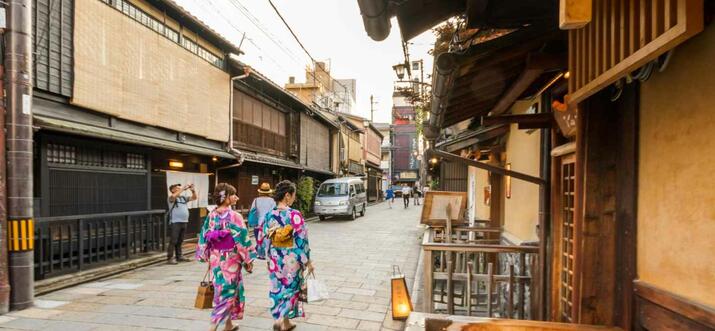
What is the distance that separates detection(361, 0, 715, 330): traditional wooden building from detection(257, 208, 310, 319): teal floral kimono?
1.71 meters

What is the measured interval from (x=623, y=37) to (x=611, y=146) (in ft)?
3.79

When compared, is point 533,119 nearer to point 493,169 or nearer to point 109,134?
point 493,169

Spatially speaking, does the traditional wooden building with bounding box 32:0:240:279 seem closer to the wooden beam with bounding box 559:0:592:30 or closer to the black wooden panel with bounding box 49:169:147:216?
the black wooden panel with bounding box 49:169:147:216

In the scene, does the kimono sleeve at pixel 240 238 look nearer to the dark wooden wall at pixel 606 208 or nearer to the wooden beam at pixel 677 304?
the dark wooden wall at pixel 606 208

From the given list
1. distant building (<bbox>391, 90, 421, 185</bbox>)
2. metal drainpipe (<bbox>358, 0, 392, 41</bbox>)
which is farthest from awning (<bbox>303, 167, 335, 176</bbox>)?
distant building (<bbox>391, 90, 421, 185</bbox>)

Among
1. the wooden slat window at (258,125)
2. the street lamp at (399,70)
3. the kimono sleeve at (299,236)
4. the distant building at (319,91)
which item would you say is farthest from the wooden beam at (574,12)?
the distant building at (319,91)

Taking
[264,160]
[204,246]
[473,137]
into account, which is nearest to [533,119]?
[473,137]

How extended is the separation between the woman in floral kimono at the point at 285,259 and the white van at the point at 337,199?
15.7 m

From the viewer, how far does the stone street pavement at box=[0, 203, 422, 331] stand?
539 cm

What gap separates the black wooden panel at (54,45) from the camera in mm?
7254

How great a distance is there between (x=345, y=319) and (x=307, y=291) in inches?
43.1

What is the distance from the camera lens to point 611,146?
10.5 ft

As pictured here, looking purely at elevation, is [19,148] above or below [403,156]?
below

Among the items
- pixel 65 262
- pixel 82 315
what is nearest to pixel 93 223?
pixel 65 262
